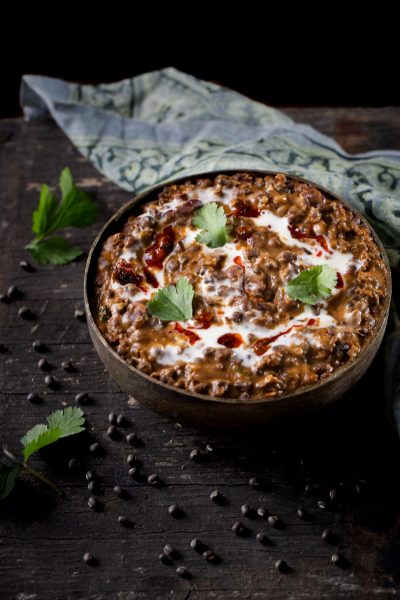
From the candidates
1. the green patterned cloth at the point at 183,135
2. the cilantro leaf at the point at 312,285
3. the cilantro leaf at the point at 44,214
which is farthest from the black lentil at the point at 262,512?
the cilantro leaf at the point at 44,214

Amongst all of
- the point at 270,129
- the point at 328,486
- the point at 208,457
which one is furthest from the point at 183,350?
the point at 270,129

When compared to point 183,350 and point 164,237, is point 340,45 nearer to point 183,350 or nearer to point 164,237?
point 164,237

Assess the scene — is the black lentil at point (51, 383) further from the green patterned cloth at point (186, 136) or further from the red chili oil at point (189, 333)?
the green patterned cloth at point (186, 136)

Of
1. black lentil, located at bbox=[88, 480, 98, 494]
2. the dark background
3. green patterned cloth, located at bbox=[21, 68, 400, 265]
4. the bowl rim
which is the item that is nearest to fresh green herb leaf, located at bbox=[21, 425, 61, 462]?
black lentil, located at bbox=[88, 480, 98, 494]

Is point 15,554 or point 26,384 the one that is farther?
point 26,384

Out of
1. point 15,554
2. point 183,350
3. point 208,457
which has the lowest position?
point 15,554

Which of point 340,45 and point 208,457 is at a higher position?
point 340,45

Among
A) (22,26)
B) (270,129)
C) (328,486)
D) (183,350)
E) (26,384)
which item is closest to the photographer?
(183,350)
